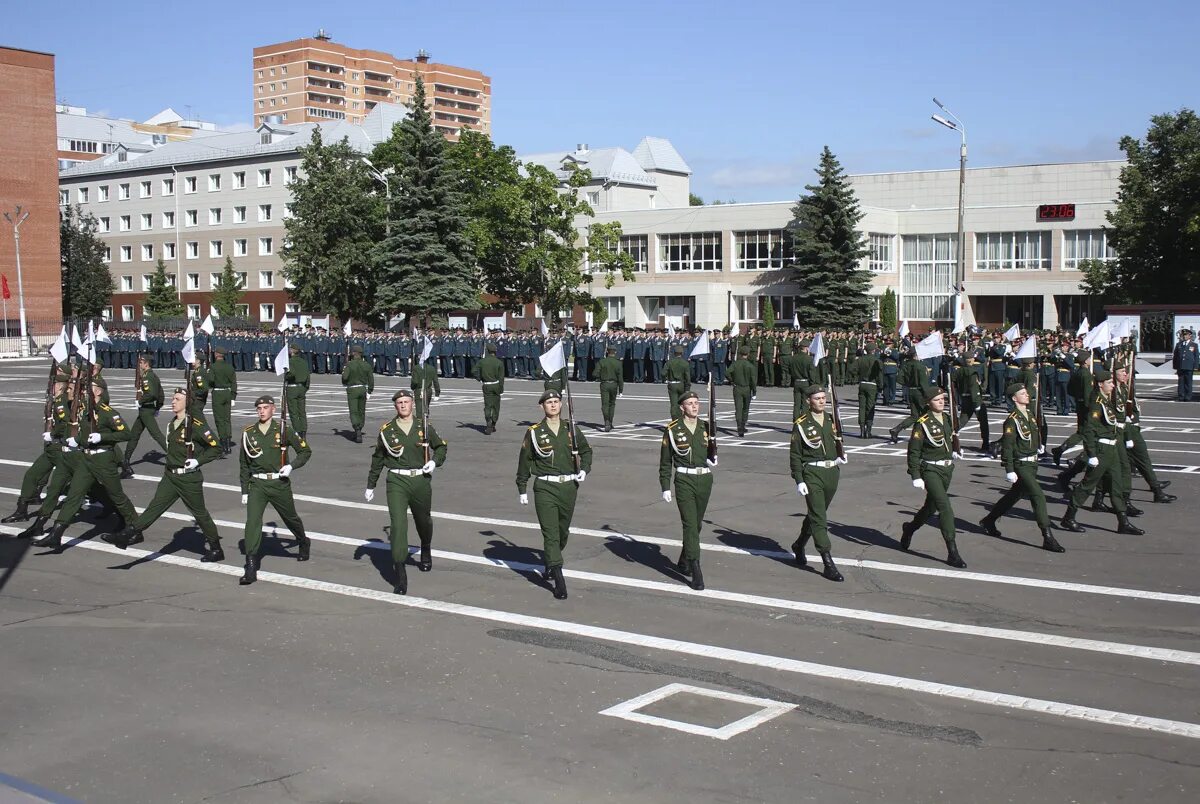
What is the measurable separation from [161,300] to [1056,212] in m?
58.2

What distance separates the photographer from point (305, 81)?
591 ft

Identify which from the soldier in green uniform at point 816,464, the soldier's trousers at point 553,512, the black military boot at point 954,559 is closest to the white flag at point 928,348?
the black military boot at point 954,559

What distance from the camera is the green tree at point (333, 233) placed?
6706 cm

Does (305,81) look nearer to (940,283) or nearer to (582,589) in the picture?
(940,283)

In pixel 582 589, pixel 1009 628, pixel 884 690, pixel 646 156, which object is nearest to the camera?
pixel 884 690

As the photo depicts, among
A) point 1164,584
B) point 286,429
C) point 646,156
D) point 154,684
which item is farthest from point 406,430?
point 646,156

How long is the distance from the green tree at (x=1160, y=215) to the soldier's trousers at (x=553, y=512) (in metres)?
46.8

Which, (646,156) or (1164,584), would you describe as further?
(646,156)

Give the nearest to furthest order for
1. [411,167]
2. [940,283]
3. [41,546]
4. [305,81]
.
Answer: [41,546] → [411,167] → [940,283] → [305,81]

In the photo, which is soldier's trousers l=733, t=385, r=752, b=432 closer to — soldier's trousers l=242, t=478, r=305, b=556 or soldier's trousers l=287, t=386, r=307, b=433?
soldier's trousers l=287, t=386, r=307, b=433

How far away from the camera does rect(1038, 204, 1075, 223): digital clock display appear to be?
68.3 meters

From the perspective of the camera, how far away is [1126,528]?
14297 mm

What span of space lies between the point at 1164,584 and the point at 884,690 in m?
4.73

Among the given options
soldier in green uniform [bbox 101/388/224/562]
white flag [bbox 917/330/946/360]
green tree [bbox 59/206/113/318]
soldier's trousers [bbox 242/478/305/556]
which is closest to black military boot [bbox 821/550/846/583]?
soldier's trousers [bbox 242/478/305/556]
